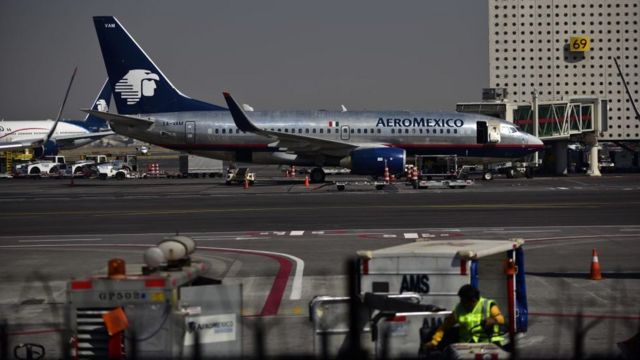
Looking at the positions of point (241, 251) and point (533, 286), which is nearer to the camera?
point (533, 286)

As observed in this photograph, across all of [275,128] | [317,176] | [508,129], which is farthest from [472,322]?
[508,129]

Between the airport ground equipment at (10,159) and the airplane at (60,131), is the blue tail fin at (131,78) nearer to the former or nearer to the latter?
the airport ground equipment at (10,159)

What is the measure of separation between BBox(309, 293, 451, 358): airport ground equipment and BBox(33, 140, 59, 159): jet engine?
87916 mm

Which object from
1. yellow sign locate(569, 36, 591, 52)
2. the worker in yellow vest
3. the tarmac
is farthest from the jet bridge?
the worker in yellow vest

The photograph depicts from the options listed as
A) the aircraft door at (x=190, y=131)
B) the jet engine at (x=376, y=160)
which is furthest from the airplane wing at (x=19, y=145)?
the jet engine at (x=376, y=160)

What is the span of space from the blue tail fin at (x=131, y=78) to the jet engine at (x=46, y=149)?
3699 centimetres

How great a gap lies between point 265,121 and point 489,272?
46.4 m

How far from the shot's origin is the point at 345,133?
200 ft

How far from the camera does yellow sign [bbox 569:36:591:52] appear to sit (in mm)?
110938

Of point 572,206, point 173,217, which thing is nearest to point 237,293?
point 173,217

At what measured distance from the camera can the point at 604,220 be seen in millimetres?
34312

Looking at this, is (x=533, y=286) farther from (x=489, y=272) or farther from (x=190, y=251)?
(x=190, y=251)

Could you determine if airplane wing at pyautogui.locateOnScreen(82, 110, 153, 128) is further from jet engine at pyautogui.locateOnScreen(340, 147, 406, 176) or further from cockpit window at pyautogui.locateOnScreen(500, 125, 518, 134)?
cockpit window at pyautogui.locateOnScreen(500, 125, 518, 134)

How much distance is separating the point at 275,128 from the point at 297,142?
2.23 m
